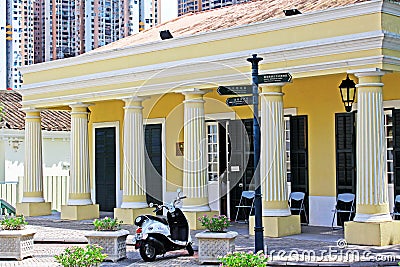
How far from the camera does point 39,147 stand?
18297 millimetres

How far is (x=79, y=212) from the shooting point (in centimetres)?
1708

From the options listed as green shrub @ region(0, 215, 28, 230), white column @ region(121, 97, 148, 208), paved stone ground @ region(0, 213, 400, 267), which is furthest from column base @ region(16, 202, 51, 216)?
green shrub @ region(0, 215, 28, 230)

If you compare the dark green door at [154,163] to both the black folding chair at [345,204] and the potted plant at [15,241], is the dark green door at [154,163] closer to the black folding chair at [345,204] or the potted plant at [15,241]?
the black folding chair at [345,204]

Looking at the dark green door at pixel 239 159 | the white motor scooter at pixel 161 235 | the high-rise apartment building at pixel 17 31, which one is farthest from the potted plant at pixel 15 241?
the high-rise apartment building at pixel 17 31

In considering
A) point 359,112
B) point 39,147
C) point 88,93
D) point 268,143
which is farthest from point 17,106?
point 359,112

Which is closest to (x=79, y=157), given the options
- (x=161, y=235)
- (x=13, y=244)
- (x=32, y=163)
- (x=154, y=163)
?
(x=32, y=163)

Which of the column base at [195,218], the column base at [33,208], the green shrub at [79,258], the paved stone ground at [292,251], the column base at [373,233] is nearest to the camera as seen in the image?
the green shrub at [79,258]

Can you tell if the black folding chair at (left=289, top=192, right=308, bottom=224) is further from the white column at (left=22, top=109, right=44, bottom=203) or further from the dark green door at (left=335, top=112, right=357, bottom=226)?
the white column at (left=22, top=109, right=44, bottom=203)

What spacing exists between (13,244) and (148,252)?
215 cm

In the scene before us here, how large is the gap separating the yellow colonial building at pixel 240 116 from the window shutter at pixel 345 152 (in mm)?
22

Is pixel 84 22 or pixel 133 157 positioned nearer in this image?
pixel 133 157

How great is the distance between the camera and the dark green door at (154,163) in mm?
17781

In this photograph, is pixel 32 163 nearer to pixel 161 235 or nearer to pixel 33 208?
pixel 33 208

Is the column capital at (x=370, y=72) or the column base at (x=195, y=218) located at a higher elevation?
the column capital at (x=370, y=72)
